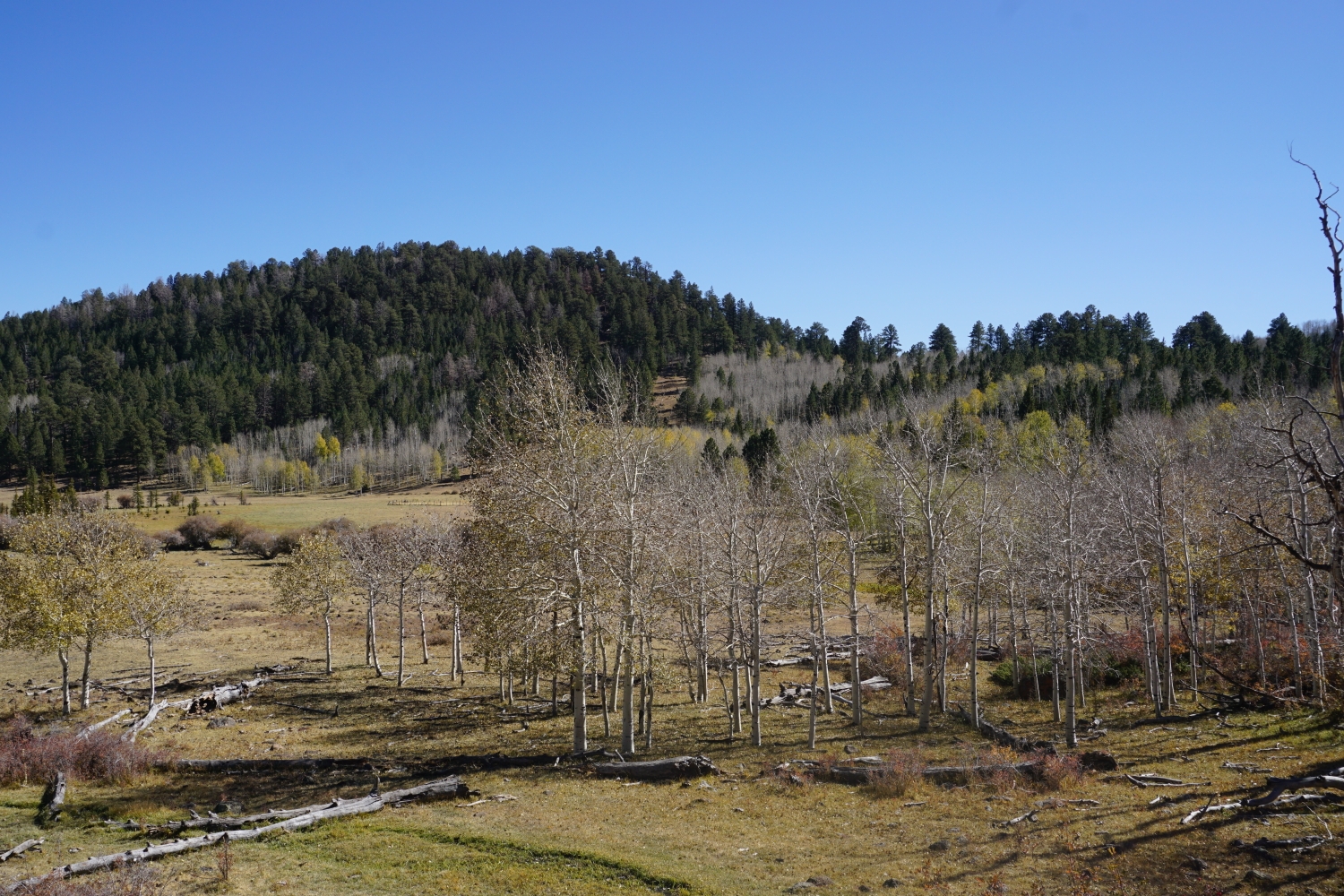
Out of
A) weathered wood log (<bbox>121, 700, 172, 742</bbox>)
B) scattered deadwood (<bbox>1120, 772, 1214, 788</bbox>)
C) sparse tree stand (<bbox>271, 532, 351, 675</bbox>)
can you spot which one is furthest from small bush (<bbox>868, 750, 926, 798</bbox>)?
sparse tree stand (<bbox>271, 532, 351, 675</bbox>)

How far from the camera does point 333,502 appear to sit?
4311 inches

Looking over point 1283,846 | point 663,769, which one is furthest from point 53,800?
point 1283,846

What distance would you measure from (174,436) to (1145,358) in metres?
175

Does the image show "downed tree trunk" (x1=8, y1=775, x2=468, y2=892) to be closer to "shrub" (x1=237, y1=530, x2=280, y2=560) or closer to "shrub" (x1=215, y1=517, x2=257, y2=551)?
"shrub" (x1=237, y1=530, x2=280, y2=560)

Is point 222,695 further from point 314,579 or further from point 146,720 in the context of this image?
point 314,579

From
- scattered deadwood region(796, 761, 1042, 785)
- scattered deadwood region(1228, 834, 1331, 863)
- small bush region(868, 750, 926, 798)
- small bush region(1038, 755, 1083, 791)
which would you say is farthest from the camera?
scattered deadwood region(796, 761, 1042, 785)

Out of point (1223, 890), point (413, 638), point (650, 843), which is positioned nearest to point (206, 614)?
point (413, 638)

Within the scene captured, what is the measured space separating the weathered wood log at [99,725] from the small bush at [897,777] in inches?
885

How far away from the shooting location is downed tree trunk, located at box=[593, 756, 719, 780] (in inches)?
851

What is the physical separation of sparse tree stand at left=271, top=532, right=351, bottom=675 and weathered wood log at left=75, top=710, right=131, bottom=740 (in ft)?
32.0

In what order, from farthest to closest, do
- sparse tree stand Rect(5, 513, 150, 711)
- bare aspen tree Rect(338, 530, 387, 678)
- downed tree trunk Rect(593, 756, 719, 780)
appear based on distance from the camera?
bare aspen tree Rect(338, 530, 387, 678)
sparse tree stand Rect(5, 513, 150, 711)
downed tree trunk Rect(593, 756, 719, 780)

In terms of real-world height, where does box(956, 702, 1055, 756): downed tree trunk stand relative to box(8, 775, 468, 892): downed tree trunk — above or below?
below

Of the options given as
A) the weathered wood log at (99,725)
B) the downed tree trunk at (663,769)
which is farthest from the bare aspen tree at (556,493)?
the weathered wood log at (99,725)

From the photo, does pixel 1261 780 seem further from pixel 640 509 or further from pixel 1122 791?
pixel 640 509
